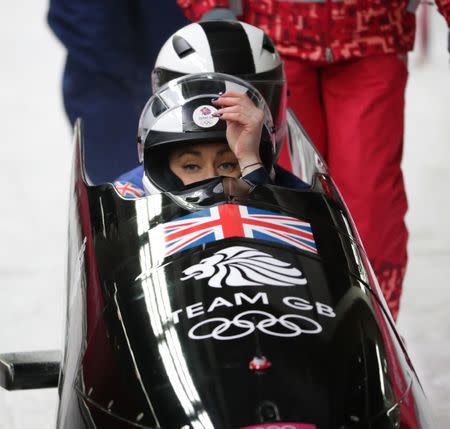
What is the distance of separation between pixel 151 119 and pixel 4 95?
170 inches

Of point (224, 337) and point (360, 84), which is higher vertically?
point (224, 337)

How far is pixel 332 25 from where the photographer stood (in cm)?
380

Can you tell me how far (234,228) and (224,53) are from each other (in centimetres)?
141

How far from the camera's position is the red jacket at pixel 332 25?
3.80 metres

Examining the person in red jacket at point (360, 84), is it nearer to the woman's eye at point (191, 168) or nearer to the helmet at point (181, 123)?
the helmet at point (181, 123)

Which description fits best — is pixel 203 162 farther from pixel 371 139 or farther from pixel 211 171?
pixel 371 139

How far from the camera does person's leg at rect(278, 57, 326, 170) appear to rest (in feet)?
12.8

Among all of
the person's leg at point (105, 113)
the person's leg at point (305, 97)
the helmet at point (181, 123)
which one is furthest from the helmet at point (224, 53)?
the person's leg at point (105, 113)

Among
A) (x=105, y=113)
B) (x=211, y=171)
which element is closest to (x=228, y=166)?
(x=211, y=171)

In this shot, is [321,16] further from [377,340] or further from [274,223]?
[377,340]

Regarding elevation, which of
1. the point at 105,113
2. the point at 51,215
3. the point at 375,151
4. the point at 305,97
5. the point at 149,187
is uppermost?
the point at 149,187

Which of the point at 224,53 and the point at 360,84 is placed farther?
the point at 360,84

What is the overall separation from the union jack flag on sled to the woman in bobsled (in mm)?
455

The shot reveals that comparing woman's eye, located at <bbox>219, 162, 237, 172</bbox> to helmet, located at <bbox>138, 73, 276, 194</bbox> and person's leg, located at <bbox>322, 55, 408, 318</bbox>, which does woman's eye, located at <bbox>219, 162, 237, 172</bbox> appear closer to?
helmet, located at <bbox>138, 73, 276, 194</bbox>
